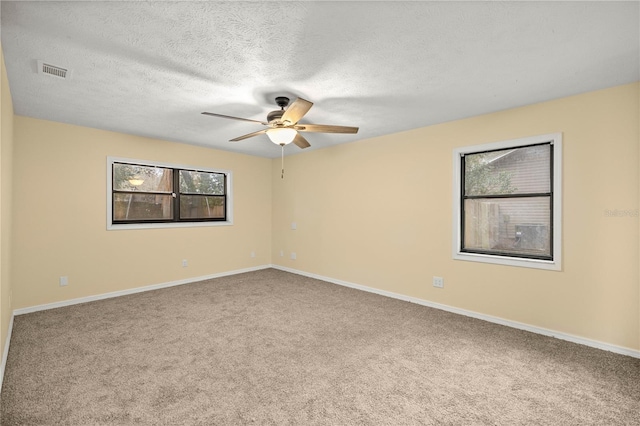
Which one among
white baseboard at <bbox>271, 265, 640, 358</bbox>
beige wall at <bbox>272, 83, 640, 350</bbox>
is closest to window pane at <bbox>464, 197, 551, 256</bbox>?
beige wall at <bbox>272, 83, 640, 350</bbox>

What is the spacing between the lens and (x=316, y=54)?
2135 mm

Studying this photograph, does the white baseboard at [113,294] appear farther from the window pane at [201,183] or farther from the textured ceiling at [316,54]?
the textured ceiling at [316,54]

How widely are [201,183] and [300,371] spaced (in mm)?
4077

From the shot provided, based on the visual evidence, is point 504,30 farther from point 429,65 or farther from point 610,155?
point 610,155

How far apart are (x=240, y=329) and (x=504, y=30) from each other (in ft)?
11.0

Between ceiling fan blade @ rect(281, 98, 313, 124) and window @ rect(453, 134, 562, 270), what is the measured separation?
212 centimetres

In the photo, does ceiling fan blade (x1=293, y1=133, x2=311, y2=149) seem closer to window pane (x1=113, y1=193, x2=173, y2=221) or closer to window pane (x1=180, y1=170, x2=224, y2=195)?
window pane (x1=180, y1=170, x2=224, y2=195)

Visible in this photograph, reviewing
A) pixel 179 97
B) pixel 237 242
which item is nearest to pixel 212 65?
pixel 179 97

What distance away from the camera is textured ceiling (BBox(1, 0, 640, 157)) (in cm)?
170

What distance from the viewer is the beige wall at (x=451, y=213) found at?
265cm

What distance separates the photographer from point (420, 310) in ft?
12.3

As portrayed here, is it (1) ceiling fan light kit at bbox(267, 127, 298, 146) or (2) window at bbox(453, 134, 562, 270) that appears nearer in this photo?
(1) ceiling fan light kit at bbox(267, 127, 298, 146)

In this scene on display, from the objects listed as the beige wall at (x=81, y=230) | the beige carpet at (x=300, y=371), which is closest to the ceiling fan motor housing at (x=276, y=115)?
the beige carpet at (x=300, y=371)

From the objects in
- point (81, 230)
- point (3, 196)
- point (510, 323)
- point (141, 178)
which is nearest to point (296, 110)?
point (3, 196)
